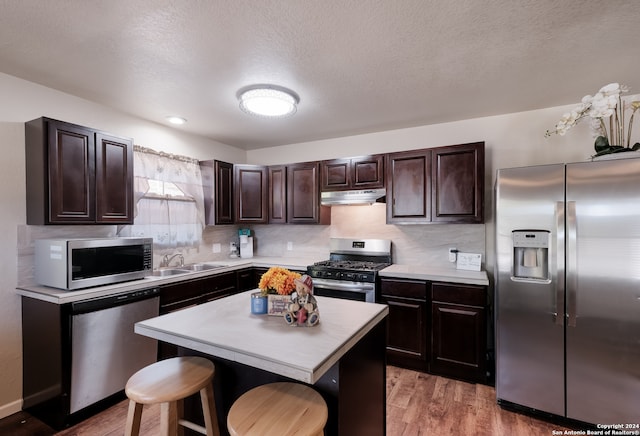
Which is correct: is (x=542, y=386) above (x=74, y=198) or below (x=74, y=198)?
below

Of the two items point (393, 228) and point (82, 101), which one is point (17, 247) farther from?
point (393, 228)

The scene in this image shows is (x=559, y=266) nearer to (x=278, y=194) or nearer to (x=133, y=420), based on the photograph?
(x=133, y=420)

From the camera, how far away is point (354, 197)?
324 cm

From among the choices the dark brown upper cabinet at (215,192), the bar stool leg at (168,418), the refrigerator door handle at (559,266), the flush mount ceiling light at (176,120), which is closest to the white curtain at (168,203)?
the dark brown upper cabinet at (215,192)

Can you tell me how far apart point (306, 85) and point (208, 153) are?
205cm

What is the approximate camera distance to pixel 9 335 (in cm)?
217

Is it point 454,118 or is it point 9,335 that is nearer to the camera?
point 9,335

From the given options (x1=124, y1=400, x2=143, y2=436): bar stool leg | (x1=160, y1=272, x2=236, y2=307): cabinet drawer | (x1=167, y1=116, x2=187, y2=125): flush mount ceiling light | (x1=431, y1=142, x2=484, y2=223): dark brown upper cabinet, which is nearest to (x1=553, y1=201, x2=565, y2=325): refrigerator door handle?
(x1=431, y1=142, x2=484, y2=223): dark brown upper cabinet

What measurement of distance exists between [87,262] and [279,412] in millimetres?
1910

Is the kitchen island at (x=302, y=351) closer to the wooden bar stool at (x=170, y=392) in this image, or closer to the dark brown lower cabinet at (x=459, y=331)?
the wooden bar stool at (x=170, y=392)

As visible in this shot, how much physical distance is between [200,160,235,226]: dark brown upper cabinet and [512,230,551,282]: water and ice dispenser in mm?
3009

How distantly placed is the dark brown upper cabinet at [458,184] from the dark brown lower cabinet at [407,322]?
2.43ft

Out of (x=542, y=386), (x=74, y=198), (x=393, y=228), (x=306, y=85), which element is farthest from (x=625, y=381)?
(x=74, y=198)

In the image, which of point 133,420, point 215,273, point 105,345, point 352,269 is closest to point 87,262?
point 105,345
